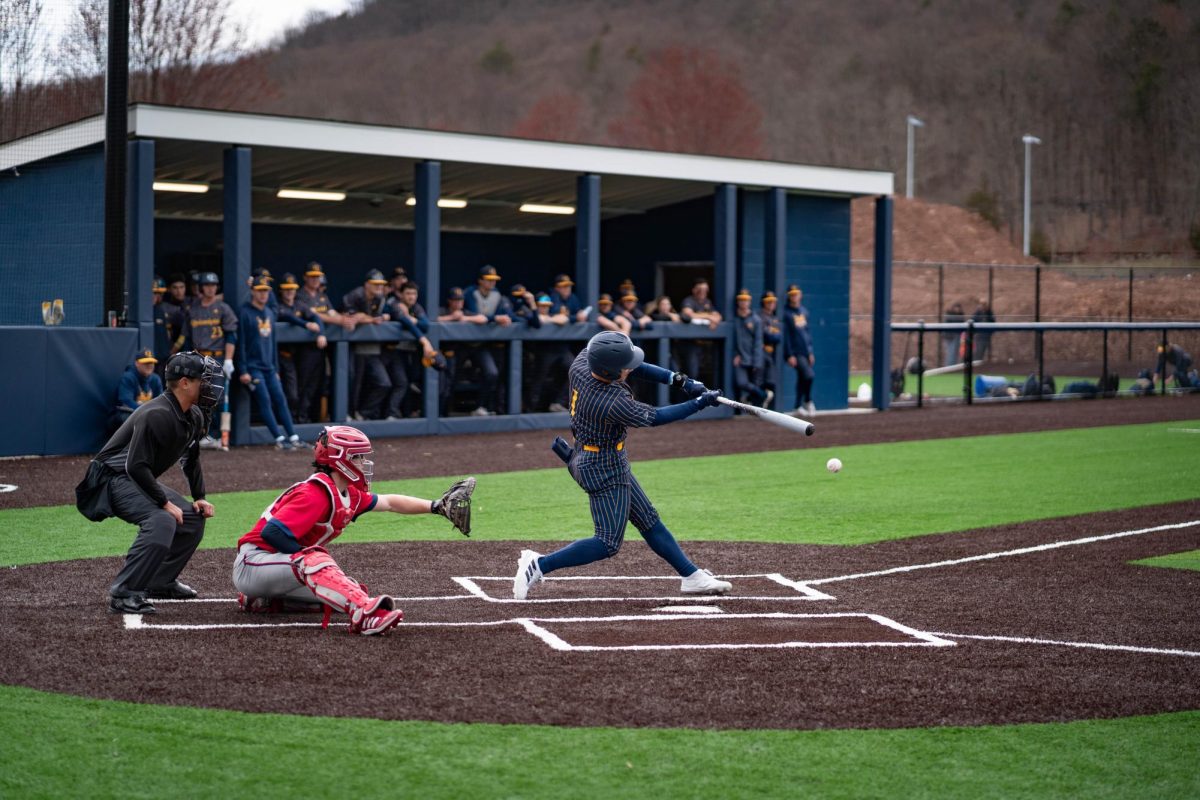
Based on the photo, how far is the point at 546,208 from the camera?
26.3 meters

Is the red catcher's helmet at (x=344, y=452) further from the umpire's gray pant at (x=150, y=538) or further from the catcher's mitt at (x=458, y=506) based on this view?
the umpire's gray pant at (x=150, y=538)

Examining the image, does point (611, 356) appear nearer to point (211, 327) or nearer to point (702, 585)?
point (702, 585)

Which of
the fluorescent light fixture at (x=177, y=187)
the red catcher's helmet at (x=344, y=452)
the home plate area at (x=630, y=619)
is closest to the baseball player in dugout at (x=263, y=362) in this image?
the fluorescent light fixture at (x=177, y=187)

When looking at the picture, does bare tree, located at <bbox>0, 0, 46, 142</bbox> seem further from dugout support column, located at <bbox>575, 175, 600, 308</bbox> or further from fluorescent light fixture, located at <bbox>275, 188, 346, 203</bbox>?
dugout support column, located at <bbox>575, 175, 600, 308</bbox>

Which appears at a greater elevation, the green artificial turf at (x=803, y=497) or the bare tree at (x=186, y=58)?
the bare tree at (x=186, y=58)

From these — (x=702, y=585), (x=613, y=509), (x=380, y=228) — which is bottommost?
(x=702, y=585)

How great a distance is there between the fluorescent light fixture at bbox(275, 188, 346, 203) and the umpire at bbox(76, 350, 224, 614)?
1589cm

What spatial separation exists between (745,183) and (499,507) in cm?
1293

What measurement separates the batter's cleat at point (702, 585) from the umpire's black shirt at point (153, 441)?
10.0 ft

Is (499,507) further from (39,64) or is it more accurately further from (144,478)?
(39,64)

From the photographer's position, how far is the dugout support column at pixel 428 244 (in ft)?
64.4

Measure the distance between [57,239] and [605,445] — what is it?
1189 cm

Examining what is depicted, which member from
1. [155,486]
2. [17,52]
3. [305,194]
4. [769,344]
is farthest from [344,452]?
[305,194]

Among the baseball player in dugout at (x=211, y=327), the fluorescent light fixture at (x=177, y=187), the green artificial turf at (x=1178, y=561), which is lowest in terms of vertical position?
the green artificial turf at (x=1178, y=561)
